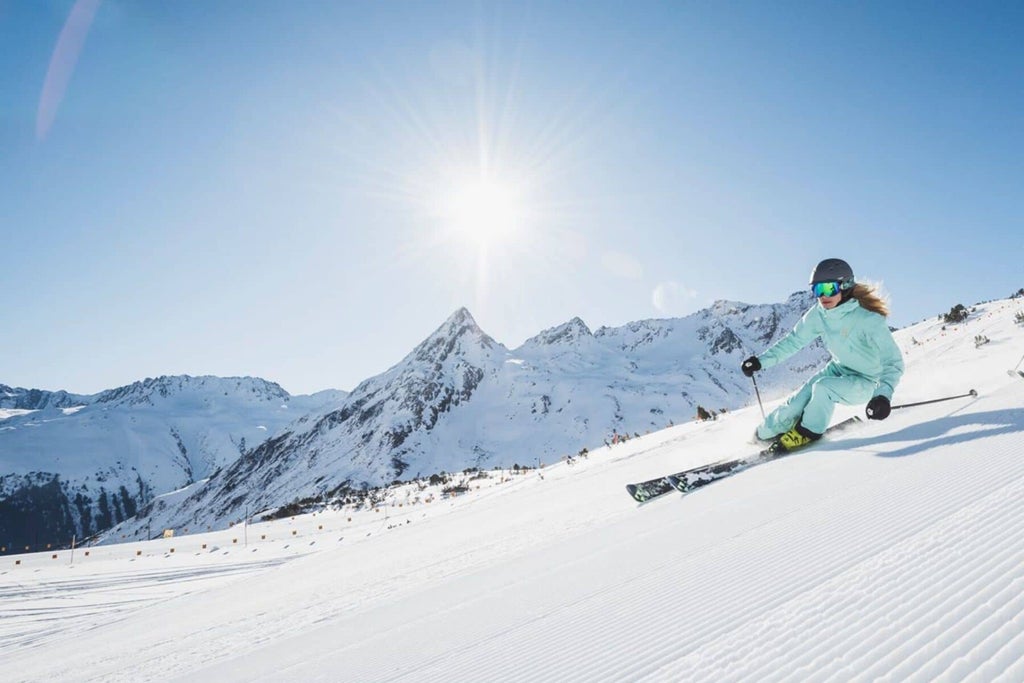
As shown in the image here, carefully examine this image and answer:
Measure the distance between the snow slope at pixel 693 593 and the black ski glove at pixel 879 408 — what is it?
0.20 m

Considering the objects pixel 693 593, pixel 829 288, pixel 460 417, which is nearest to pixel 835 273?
pixel 829 288

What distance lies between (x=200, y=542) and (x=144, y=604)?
1051 centimetres

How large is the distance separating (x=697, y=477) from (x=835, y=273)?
270 cm

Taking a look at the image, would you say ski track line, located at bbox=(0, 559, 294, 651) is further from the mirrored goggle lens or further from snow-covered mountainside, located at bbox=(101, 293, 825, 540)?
snow-covered mountainside, located at bbox=(101, 293, 825, 540)

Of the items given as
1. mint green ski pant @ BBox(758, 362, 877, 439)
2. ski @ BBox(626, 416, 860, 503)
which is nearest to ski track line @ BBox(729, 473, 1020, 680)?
ski @ BBox(626, 416, 860, 503)

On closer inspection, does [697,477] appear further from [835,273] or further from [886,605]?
[886,605]

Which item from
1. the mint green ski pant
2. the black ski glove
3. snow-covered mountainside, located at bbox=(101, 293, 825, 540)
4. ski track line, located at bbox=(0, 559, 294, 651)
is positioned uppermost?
snow-covered mountainside, located at bbox=(101, 293, 825, 540)

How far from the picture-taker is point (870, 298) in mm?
5594

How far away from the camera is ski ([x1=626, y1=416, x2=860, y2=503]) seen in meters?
4.99

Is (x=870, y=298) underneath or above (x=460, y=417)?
underneath

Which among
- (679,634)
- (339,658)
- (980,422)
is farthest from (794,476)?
(339,658)

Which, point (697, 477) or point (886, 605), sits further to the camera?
point (697, 477)

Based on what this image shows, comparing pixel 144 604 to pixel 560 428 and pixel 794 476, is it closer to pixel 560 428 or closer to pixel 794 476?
pixel 794 476

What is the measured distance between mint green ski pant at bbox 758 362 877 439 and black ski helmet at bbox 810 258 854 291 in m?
0.98
